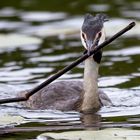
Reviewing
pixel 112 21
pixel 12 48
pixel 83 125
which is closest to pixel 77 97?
pixel 83 125

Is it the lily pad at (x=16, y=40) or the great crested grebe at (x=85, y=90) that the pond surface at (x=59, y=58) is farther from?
the great crested grebe at (x=85, y=90)

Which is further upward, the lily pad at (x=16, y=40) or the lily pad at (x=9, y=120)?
the lily pad at (x=16, y=40)

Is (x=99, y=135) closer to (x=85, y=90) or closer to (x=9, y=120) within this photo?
(x=9, y=120)

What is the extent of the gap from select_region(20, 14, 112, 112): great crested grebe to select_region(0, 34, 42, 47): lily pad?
4.83 meters

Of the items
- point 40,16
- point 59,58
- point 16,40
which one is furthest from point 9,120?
point 40,16

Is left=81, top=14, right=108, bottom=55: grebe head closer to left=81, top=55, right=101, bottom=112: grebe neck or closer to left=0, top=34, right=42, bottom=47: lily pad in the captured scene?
left=81, top=55, right=101, bottom=112: grebe neck

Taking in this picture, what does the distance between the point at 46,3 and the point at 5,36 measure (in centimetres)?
541

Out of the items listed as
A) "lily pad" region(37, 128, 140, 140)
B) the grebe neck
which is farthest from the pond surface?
"lily pad" region(37, 128, 140, 140)

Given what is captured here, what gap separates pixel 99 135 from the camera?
10.8 metres

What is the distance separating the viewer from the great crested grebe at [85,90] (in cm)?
1268

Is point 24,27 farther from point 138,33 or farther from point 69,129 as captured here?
point 69,129

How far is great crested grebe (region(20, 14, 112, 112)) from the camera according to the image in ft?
41.6

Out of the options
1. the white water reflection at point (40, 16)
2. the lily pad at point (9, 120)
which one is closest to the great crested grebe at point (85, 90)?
the lily pad at point (9, 120)

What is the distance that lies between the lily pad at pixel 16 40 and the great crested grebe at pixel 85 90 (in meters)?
4.83
